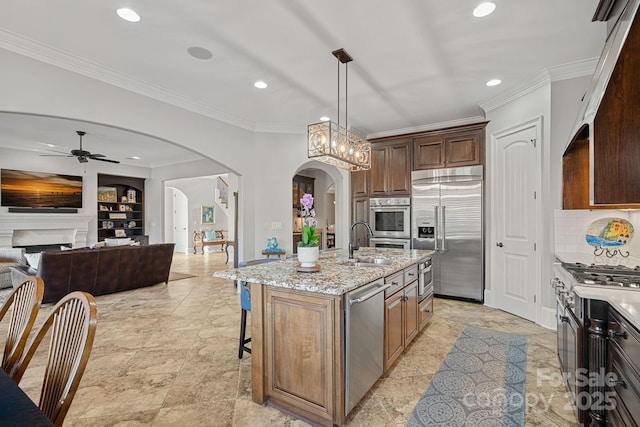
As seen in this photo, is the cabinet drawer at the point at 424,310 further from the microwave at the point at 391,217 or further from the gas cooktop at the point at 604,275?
the microwave at the point at 391,217

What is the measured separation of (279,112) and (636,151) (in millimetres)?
3998

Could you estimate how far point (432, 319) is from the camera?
372cm

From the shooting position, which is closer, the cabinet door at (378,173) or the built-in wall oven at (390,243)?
the built-in wall oven at (390,243)

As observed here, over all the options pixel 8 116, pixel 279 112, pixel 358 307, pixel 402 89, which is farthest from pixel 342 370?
pixel 8 116

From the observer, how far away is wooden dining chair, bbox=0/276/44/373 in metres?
1.24

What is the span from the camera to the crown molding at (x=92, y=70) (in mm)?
2707

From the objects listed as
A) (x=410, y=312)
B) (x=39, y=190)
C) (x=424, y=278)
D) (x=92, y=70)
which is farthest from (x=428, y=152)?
(x=39, y=190)

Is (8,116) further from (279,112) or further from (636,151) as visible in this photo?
(636,151)

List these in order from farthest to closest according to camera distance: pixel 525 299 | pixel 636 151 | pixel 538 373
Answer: pixel 525 299, pixel 538 373, pixel 636 151

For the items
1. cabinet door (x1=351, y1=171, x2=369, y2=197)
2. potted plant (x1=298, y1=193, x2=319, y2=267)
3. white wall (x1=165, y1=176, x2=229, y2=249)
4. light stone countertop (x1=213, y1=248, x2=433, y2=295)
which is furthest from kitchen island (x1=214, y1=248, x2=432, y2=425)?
white wall (x1=165, y1=176, x2=229, y2=249)

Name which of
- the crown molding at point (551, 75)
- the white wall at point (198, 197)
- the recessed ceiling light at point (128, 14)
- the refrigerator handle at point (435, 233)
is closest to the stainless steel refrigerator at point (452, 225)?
the refrigerator handle at point (435, 233)

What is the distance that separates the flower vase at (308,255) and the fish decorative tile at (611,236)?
263 centimetres

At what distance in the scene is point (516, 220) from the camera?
151 inches

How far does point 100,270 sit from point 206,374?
3.37m
